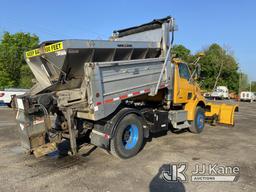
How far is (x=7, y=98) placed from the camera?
17.9 m

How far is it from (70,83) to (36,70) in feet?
4.07

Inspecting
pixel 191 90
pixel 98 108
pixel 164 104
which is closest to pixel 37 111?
pixel 98 108

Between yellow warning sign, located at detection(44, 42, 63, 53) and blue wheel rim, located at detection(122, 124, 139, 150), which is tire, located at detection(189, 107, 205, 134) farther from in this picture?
yellow warning sign, located at detection(44, 42, 63, 53)

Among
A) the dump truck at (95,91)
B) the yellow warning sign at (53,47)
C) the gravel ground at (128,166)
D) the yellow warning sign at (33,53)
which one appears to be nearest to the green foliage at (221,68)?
the gravel ground at (128,166)

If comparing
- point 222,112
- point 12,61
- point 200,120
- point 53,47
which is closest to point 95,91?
point 53,47

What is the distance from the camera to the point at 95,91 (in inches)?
203

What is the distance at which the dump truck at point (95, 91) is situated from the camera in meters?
5.27

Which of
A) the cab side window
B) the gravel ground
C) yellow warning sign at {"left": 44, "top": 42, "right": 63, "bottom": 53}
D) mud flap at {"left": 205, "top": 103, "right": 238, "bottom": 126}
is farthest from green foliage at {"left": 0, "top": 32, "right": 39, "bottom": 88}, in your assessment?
yellow warning sign at {"left": 44, "top": 42, "right": 63, "bottom": 53}

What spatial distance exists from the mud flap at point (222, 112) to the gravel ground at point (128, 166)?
2353mm

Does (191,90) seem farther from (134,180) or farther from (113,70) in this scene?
(134,180)

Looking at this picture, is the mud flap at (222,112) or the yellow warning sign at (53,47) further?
the mud flap at (222,112)

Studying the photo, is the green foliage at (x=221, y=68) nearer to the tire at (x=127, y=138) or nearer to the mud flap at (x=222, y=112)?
the mud flap at (x=222, y=112)

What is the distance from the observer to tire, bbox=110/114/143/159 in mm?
5734

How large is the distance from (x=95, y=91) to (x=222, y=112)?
741 cm
